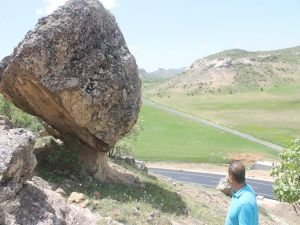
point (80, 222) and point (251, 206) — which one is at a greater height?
point (251, 206)

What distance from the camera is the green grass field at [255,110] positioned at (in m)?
88.6

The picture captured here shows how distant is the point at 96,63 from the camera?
56.4 feet

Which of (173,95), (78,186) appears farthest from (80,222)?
(173,95)

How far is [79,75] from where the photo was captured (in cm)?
1681

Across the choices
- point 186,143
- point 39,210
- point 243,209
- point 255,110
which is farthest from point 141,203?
point 255,110

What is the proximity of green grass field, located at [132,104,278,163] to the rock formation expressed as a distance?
48.9 meters

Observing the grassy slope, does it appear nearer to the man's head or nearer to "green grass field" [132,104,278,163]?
the man's head

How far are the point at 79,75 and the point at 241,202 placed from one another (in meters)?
9.83

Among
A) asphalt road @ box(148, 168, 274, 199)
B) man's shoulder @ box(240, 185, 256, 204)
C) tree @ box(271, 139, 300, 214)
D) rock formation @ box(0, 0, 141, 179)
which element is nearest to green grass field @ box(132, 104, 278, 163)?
asphalt road @ box(148, 168, 274, 199)

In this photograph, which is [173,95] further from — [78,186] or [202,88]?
[78,186]

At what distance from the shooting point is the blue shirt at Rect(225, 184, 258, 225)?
8117 millimetres

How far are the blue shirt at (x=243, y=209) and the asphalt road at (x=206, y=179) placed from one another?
3774 cm

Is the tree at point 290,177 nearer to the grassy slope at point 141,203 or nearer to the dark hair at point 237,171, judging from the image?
the grassy slope at point 141,203

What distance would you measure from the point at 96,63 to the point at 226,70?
18313 centimetres
